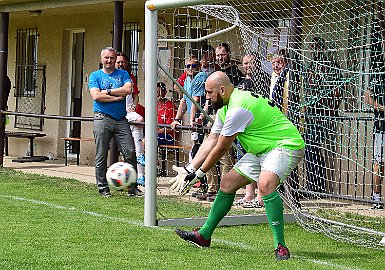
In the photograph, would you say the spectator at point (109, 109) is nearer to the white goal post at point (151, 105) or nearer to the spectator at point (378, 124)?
the white goal post at point (151, 105)

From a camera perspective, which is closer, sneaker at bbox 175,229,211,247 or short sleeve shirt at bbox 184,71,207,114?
sneaker at bbox 175,229,211,247

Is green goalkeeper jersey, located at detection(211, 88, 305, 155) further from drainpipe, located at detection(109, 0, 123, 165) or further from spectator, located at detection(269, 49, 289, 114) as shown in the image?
drainpipe, located at detection(109, 0, 123, 165)

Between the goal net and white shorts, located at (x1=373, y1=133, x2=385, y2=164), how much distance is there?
0.02m

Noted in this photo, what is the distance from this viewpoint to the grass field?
26.3ft

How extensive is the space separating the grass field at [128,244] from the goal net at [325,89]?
3.32 ft

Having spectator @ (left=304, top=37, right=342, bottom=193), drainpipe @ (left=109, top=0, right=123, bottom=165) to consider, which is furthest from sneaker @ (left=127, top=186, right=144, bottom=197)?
spectator @ (left=304, top=37, right=342, bottom=193)

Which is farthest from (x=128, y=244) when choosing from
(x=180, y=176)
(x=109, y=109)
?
(x=109, y=109)

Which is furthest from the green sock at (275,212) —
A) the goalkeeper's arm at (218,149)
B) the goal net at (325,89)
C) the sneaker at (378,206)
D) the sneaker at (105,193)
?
A: the sneaker at (105,193)

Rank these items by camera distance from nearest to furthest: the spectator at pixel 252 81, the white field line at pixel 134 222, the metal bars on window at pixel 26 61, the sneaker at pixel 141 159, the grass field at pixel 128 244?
the grass field at pixel 128 244
the white field line at pixel 134 222
the spectator at pixel 252 81
the sneaker at pixel 141 159
the metal bars on window at pixel 26 61

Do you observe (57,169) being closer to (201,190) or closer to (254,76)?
(201,190)

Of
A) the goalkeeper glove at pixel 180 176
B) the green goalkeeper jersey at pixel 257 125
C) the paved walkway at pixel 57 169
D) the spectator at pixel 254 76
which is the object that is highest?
the spectator at pixel 254 76

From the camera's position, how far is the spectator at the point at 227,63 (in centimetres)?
1240

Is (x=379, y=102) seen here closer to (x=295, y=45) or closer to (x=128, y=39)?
(x=295, y=45)

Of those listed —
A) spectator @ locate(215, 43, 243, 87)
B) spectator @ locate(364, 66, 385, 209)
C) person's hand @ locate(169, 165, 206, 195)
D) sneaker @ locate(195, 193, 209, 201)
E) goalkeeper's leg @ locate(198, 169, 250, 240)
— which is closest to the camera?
person's hand @ locate(169, 165, 206, 195)
